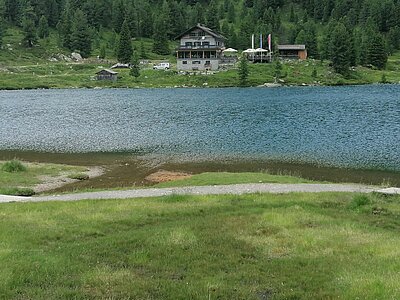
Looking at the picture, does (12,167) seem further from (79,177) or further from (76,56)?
(76,56)

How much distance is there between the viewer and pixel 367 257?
15.3m

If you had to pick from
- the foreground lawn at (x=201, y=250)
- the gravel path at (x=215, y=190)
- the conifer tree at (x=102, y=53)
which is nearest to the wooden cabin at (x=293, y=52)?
the conifer tree at (x=102, y=53)

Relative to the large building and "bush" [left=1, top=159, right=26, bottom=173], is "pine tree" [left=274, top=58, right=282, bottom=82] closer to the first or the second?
the large building

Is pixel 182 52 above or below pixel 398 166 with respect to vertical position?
above

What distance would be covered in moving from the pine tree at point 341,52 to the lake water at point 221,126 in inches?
1661

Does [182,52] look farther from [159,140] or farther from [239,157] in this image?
[239,157]

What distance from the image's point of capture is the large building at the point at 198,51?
167750 mm

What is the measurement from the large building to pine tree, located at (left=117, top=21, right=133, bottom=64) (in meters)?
21.4

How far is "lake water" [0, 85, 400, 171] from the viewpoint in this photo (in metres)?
53.1

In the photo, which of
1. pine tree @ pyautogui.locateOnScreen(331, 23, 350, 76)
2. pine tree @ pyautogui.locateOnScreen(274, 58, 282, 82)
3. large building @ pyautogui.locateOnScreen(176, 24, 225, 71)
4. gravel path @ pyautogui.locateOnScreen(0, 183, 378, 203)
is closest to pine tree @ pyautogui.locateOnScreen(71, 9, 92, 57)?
large building @ pyautogui.locateOnScreen(176, 24, 225, 71)

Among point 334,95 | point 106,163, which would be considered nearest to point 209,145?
point 106,163

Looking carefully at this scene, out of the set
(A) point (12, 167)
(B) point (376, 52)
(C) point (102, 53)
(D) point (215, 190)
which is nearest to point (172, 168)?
(A) point (12, 167)

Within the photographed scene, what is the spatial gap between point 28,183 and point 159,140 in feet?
83.3

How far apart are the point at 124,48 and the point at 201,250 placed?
170299 mm
